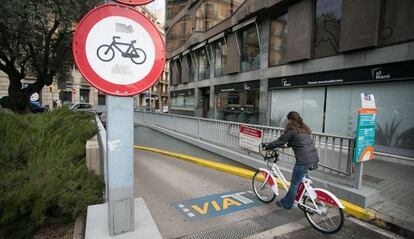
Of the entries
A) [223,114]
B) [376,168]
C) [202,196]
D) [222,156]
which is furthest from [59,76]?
[376,168]

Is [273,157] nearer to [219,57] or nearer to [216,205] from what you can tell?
[216,205]

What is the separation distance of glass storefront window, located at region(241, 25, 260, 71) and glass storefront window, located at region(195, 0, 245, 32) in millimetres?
3398

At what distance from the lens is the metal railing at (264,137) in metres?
4.50

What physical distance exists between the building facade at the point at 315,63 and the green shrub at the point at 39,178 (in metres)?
8.71

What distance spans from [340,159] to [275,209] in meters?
1.74

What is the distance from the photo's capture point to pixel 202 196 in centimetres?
452

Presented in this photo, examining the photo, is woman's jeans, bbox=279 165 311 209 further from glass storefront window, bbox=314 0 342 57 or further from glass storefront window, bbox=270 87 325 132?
glass storefront window, bbox=314 0 342 57

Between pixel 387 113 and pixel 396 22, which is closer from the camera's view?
pixel 396 22

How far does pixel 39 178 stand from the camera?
2.88 metres

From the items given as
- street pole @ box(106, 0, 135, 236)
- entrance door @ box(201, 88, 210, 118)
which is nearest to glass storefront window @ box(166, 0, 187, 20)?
entrance door @ box(201, 88, 210, 118)

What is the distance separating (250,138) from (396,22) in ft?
19.5

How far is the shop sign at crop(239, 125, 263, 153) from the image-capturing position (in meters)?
6.29

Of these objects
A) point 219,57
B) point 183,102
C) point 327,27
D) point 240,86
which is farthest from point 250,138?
point 183,102

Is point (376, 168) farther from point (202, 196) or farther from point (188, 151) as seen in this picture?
point (188, 151)
